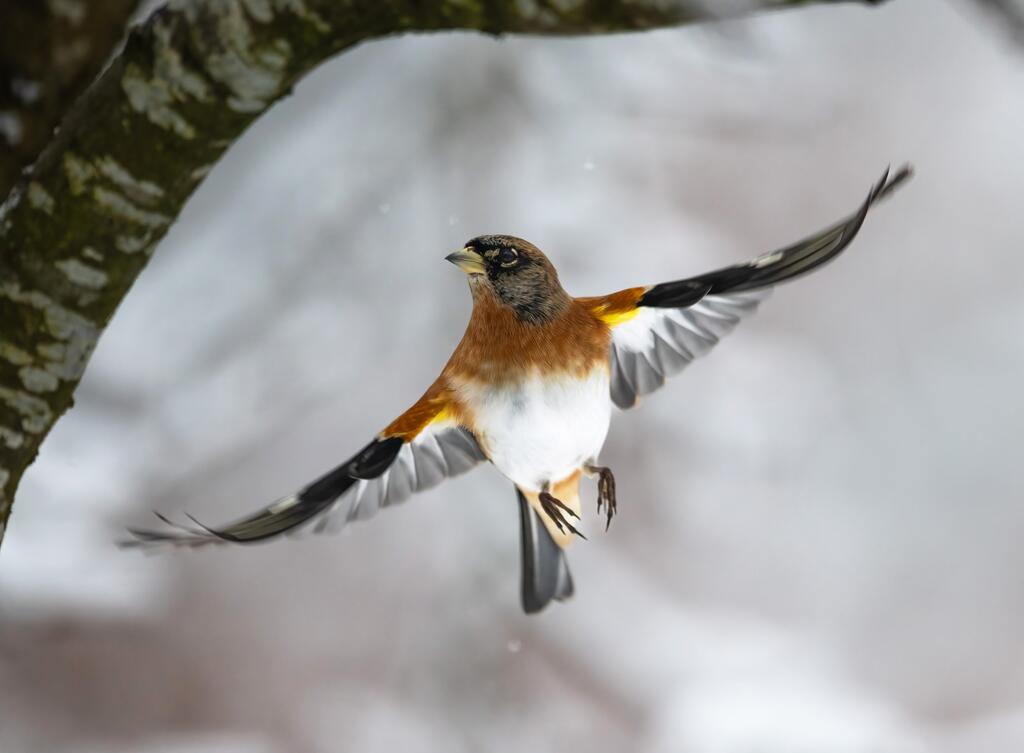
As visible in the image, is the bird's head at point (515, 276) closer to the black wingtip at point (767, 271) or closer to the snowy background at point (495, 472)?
the black wingtip at point (767, 271)

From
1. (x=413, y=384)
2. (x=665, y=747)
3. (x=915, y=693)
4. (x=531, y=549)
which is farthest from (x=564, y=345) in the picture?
(x=915, y=693)

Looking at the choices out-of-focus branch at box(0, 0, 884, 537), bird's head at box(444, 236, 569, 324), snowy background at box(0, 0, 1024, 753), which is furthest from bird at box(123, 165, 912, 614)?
snowy background at box(0, 0, 1024, 753)

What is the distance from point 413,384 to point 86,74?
955mm

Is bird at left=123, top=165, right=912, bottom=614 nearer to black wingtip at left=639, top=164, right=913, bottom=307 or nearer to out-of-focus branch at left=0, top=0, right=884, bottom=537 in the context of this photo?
black wingtip at left=639, top=164, right=913, bottom=307

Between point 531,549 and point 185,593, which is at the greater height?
point 531,549

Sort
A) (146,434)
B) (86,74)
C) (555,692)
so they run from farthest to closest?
(555,692) → (146,434) → (86,74)

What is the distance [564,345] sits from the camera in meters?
0.50

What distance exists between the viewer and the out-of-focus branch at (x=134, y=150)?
414 millimetres

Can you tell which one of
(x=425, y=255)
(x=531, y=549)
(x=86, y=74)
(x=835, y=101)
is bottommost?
(x=835, y=101)

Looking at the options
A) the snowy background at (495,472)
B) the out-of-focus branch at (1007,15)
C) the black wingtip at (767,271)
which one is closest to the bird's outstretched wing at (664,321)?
the black wingtip at (767,271)

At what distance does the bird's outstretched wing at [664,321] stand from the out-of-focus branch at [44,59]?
0.95 feet

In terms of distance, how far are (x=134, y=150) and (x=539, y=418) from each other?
9.5 inches

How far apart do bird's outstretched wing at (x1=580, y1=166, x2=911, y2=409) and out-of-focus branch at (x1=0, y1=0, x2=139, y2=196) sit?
0.29 m

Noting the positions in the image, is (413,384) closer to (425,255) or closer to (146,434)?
(425,255)
